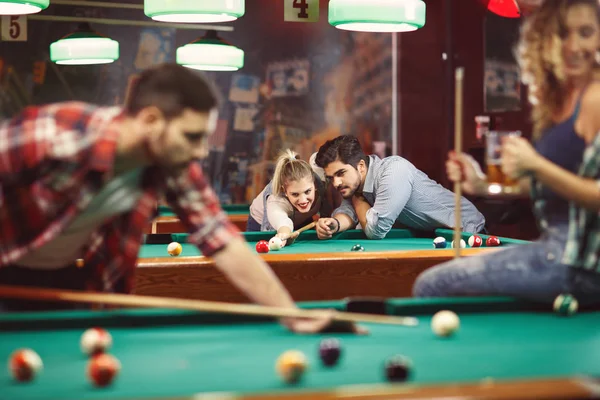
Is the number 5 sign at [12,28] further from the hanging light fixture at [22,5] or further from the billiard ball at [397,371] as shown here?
the billiard ball at [397,371]

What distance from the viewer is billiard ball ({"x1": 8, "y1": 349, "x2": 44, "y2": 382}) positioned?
1.93 m

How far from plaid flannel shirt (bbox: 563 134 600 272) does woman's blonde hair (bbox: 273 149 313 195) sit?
301 centimetres

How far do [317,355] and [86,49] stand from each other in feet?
16.5

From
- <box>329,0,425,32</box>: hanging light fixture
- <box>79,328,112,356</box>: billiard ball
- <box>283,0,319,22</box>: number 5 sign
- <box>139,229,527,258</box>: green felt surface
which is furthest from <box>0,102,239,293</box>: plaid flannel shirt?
<box>283,0,319,22</box>: number 5 sign

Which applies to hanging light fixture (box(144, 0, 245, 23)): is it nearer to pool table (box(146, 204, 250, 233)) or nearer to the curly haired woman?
the curly haired woman

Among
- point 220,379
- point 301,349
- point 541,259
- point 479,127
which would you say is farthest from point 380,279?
point 479,127

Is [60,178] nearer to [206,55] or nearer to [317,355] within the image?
[317,355]

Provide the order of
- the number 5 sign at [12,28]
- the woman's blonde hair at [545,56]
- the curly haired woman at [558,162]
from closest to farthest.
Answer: the curly haired woman at [558,162], the woman's blonde hair at [545,56], the number 5 sign at [12,28]

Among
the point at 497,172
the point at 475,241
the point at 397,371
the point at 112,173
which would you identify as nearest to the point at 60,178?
the point at 112,173

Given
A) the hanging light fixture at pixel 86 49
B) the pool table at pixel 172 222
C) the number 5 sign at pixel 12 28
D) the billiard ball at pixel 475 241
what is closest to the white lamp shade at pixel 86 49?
the hanging light fixture at pixel 86 49

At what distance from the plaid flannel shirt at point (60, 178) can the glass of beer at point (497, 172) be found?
0.87 meters

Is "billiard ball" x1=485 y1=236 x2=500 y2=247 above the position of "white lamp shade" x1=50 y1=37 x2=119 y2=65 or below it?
below

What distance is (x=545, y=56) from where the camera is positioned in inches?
106

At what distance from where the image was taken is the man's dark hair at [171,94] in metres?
2.39
